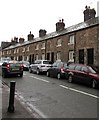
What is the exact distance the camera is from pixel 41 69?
720 inches

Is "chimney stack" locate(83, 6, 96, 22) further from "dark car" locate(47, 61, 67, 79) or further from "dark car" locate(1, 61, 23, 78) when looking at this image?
"dark car" locate(1, 61, 23, 78)

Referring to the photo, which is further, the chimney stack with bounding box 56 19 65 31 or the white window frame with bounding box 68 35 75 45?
the chimney stack with bounding box 56 19 65 31

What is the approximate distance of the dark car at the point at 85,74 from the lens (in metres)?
10.3

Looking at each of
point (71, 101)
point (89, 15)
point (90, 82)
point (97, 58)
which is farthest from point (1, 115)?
point (89, 15)

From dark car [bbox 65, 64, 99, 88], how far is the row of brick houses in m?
6.67

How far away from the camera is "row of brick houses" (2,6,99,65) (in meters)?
19.1

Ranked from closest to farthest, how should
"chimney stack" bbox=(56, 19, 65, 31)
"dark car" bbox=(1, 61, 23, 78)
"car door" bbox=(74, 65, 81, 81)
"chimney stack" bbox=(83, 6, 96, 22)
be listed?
"car door" bbox=(74, 65, 81, 81) < "dark car" bbox=(1, 61, 23, 78) < "chimney stack" bbox=(83, 6, 96, 22) < "chimney stack" bbox=(56, 19, 65, 31)

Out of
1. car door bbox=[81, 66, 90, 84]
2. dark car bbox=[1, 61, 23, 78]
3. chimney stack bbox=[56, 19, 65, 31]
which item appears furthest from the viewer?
chimney stack bbox=[56, 19, 65, 31]

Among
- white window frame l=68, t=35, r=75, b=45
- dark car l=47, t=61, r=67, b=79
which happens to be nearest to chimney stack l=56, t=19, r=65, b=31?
white window frame l=68, t=35, r=75, b=45

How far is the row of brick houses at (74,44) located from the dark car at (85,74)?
262 inches

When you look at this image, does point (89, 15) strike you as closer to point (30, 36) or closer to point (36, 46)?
point (36, 46)

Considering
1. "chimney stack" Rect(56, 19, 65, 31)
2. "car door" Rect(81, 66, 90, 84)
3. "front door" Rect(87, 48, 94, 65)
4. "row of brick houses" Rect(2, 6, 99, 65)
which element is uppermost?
"chimney stack" Rect(56, 19, 65, 31)

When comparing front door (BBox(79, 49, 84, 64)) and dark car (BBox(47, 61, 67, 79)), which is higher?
front door (BBox(79, 49, 84, 64))

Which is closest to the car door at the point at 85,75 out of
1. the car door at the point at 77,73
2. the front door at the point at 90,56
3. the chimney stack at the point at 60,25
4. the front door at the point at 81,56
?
the car door at the point at 77,73
